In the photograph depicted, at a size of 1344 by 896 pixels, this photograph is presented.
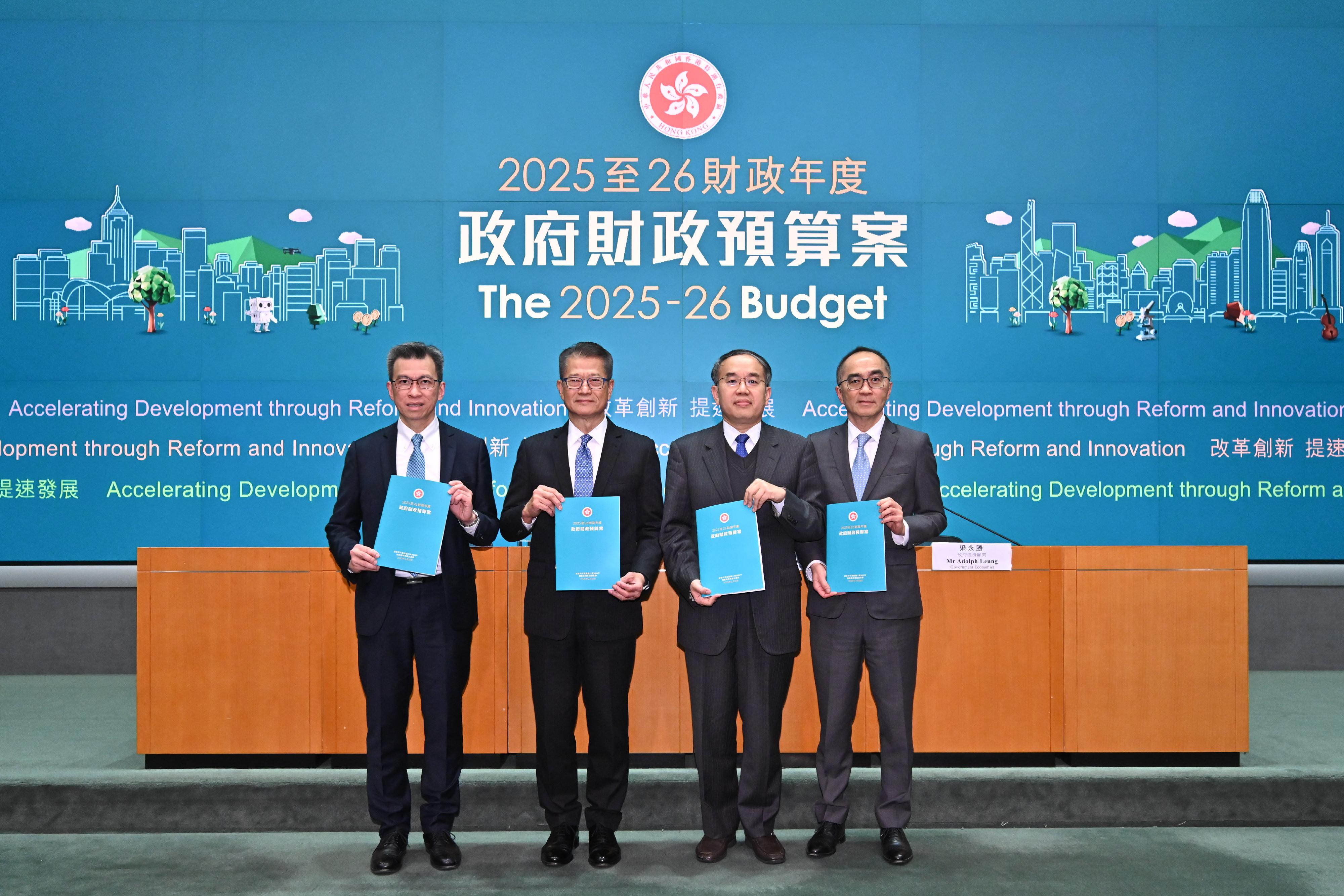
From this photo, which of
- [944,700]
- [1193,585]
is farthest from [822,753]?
[1193,585]

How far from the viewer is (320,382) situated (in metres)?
4.90

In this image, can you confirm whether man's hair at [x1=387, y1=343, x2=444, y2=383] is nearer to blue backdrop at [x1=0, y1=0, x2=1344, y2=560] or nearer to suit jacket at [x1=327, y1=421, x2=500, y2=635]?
suit jacket at [x1=327, y1=421, x2=500, y2=635]

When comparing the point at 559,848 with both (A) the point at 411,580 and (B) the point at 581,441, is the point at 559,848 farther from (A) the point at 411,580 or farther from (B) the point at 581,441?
(B) the point at 581,441

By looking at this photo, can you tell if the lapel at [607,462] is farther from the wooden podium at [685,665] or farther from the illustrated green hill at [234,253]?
the illustrated green hill at [234,253]

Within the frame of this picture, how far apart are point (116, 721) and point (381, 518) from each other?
Answer: 2.26 metres

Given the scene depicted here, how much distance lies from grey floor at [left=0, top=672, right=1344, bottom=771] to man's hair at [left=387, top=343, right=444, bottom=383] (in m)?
→ 1.81

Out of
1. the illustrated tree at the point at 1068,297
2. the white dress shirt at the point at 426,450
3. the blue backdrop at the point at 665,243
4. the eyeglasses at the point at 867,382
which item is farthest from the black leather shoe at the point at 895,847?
the illustrated tree at the point at 1068,297

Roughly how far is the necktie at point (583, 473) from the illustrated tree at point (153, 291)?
11.0 feet

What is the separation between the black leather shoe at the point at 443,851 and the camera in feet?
8.55

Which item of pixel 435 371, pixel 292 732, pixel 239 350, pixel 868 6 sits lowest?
pixel 292 732

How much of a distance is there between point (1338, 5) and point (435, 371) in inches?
217

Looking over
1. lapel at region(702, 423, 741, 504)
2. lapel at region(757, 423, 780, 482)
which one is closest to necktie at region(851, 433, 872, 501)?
lapel at region(757, 423, 780, 482)

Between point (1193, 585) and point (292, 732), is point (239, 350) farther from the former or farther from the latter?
point (1193, 585)

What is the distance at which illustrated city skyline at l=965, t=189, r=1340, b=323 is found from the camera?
16.3ft
